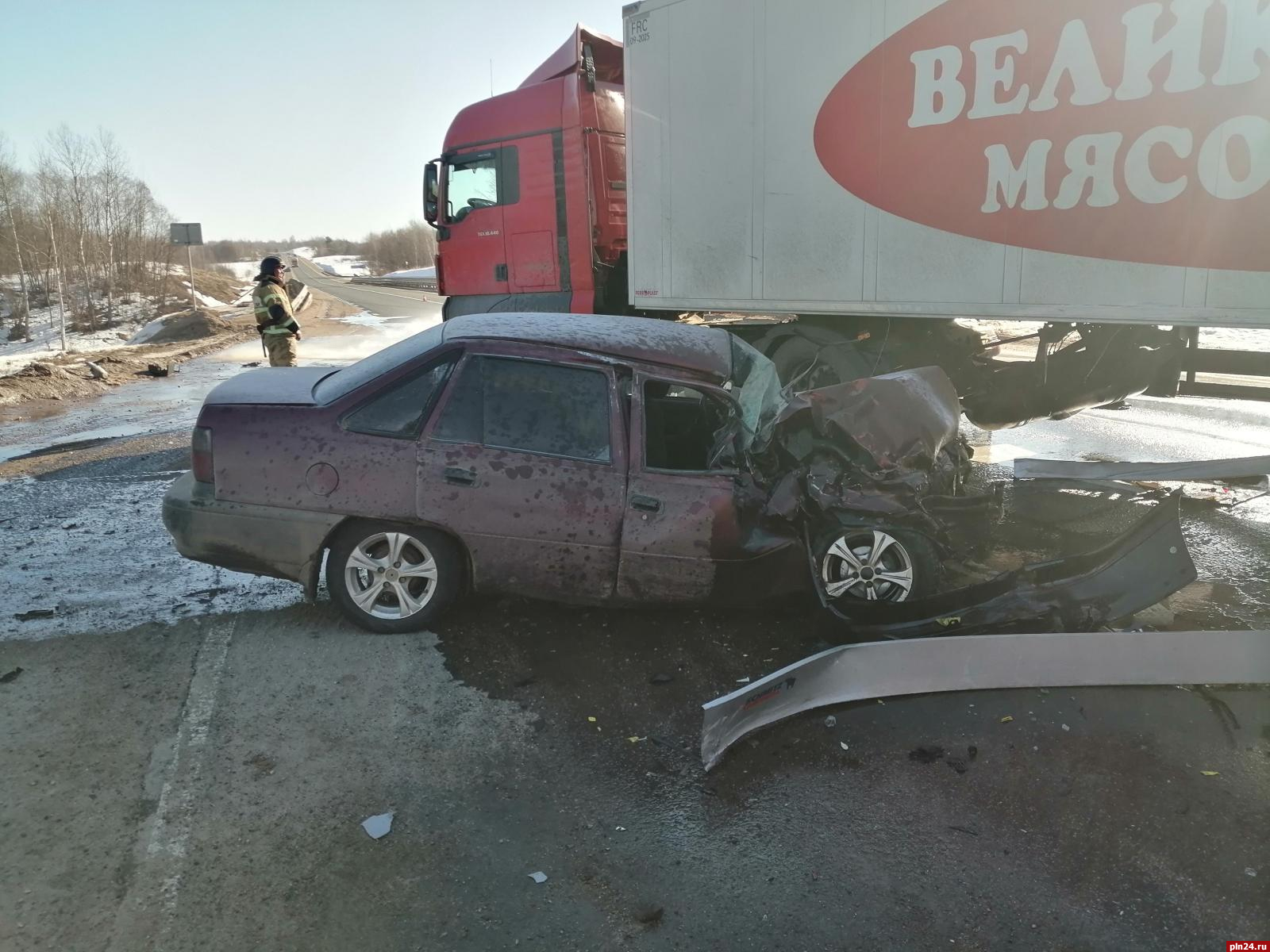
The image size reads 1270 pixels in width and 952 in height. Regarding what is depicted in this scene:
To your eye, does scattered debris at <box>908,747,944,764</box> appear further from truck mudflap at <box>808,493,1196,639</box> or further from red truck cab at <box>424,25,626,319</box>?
red truck cab at <box>424,25,626,319</box>

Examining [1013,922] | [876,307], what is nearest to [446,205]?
[876,307]

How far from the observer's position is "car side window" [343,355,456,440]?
4.60 meters

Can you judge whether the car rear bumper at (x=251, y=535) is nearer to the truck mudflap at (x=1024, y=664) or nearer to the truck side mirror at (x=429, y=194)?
the truck mudflap at (x=1024, y=664)

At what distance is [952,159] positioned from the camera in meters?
6.58

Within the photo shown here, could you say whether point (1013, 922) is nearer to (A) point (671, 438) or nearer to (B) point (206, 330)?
(A) point (671, 438)

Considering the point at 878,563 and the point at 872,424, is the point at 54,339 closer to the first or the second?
the point at 872,424

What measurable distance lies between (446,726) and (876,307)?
4.97 m

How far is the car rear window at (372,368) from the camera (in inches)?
187

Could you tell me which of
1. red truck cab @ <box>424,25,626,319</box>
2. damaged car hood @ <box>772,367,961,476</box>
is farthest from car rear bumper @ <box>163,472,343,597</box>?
red truck cab @ <box>424,25,626,319</box>

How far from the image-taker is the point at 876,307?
7266 mm

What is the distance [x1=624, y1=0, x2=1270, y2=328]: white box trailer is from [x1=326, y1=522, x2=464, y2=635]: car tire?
4.31 metres

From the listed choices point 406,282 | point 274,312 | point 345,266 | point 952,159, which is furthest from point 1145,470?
point 345,266

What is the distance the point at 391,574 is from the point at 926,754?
104 inches

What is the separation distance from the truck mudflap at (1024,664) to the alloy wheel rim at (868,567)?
0.73m
